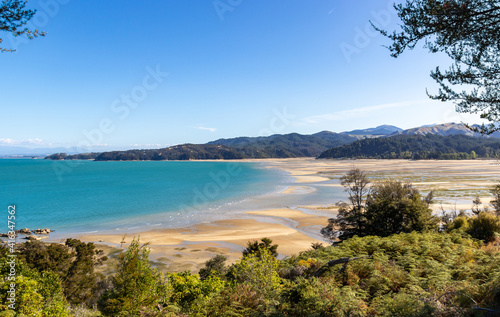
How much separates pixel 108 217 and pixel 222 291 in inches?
1438

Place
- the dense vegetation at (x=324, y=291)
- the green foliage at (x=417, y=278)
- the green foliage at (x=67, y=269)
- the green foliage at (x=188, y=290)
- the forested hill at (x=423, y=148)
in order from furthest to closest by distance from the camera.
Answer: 1. the forested hill at (x=423, y=148)
2. the green foliage at (x=67, y=269)
3. the green foliage at (x=188, y=290)
4. the dense vegetation at (x=324, y=291)
5. the green foliage at (x=417, y=278)

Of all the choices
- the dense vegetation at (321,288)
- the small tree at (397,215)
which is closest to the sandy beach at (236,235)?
the small tree at (397,215)

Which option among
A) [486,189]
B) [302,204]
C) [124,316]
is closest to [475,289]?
[124,316]

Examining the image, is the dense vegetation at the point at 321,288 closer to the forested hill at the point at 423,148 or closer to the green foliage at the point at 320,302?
the green foliage at the point at 320,302

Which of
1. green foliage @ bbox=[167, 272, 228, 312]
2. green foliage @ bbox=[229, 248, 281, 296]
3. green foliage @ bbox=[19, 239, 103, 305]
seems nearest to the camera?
green foliage @ bbox=[167, 272, 228, 312]

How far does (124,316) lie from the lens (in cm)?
600

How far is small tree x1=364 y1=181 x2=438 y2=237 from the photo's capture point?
1712 cm

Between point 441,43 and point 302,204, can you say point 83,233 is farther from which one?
point 441,43

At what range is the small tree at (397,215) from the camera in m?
17.1

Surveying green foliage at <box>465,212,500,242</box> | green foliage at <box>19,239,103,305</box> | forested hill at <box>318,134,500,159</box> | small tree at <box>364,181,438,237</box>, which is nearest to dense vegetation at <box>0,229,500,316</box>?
green foliage at <box>465,212,500,242</box>

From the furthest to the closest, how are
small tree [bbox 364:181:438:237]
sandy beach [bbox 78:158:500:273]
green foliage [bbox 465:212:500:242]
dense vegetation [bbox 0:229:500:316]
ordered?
sandy beach [bbox 78:158:500:273]
small tree [bbox 364:181:438:237]
green foliage [bbox 465:212:500:242]
dense vegetation [bbox 0:229:500:316]

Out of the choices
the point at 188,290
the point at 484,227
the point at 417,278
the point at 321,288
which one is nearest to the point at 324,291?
the point at 321,288

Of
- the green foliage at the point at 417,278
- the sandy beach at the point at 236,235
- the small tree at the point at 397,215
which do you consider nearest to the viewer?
the green foliage at the point at 417,278

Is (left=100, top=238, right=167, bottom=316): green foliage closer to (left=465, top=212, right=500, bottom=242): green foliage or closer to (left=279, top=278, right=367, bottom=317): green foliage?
(left=279, top=278, right=367, bottom=317): green foliage
